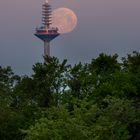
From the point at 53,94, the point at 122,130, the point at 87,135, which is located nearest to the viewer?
the point at 87,135

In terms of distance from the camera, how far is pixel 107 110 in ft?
190

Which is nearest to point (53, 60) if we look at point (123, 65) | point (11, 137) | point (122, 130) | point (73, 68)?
point (73, 68)

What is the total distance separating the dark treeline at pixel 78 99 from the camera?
5428 cm

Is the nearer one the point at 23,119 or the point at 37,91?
the point at 23,119

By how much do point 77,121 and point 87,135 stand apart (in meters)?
1.33

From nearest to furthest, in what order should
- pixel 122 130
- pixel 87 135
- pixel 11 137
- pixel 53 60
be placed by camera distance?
1. pixel 87 135
2. pixel 122 130
3. pixel 11 137
4. pixel 53 60

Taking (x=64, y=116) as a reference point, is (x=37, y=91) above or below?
above

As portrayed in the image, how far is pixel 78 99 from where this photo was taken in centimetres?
6191

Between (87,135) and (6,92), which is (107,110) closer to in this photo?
(87,135)

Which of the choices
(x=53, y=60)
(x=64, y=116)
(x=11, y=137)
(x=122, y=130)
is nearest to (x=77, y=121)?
(x=64, y=116)

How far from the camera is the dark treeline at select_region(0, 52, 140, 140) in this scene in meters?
54.3

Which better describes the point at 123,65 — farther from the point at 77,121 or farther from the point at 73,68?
the point at 77,121

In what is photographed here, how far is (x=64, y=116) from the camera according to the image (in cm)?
5216

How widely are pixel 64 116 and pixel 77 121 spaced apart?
111 centimetres
